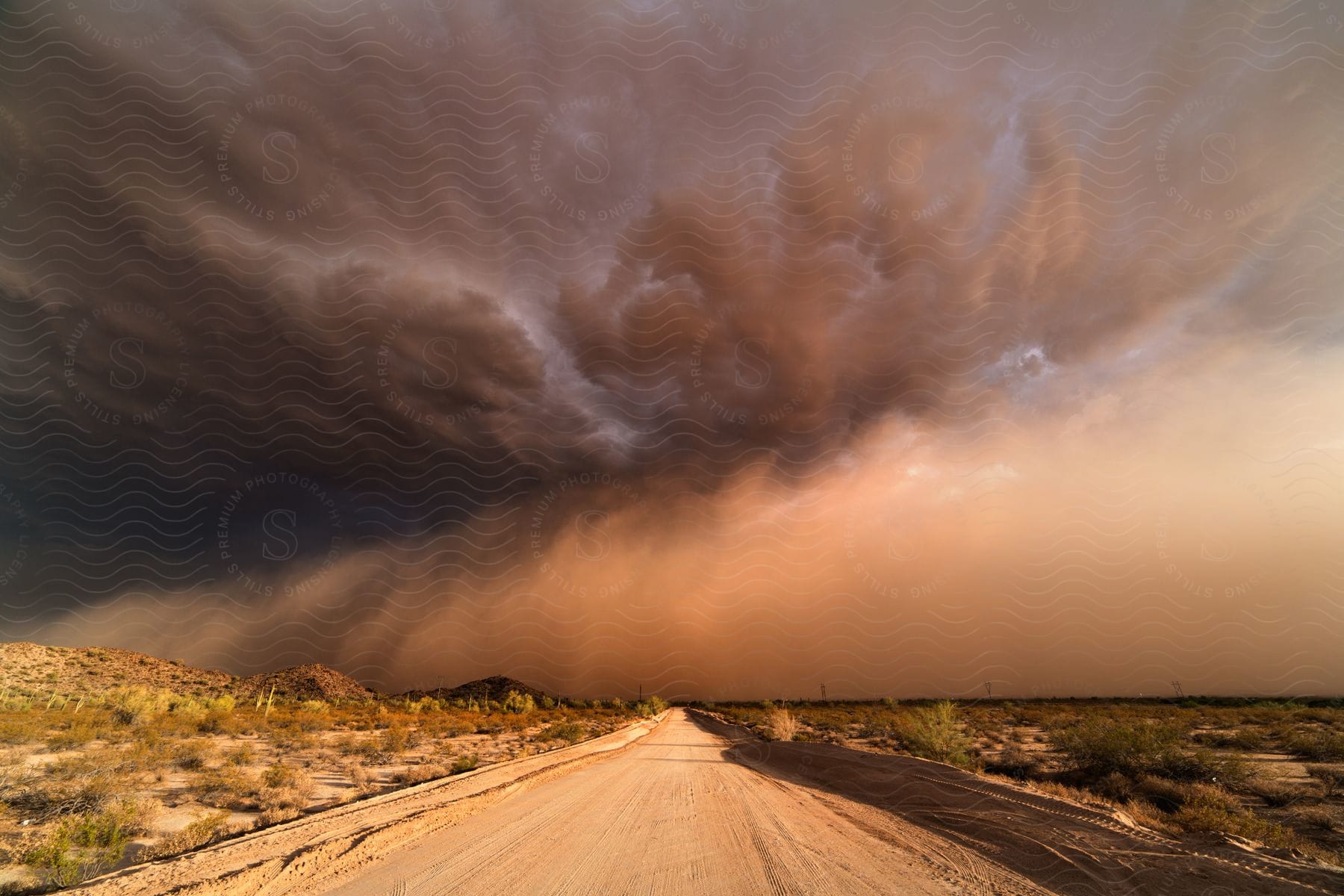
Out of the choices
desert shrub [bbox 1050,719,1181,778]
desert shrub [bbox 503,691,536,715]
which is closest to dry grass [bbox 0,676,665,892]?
desert shrub [bbox 1050,719,1181,778]

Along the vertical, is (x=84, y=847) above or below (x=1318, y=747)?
above

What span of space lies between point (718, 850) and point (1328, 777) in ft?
61.0

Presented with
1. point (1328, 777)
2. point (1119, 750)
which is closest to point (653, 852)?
point (1119, 750)

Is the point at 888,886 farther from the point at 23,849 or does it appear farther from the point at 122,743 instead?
the point at 122,743

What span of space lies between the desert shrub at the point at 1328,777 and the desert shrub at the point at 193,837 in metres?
23.4

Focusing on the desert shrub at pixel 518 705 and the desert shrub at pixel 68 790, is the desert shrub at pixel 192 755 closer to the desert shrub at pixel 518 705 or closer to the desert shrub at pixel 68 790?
the desert shrub at pixel 68 790

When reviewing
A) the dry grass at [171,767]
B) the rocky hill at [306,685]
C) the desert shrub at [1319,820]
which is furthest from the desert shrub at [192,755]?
the rocky hill at [306,685]

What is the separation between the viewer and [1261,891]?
18.0 ft

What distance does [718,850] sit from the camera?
7305 mm

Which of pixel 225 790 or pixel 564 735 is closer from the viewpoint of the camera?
pixel 225 790

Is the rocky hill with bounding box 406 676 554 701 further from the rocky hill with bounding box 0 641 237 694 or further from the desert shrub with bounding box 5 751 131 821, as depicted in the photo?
the desert shrub with bounding box 5 751 131 821

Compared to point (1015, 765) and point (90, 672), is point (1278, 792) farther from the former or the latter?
point (90, 672)

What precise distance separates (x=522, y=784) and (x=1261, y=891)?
14068 millimetres

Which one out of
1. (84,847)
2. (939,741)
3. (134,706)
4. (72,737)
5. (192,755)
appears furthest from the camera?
(134,706)
